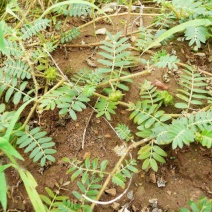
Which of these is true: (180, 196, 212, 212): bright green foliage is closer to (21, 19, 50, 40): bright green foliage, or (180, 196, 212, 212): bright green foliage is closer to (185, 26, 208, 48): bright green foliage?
(185, 26, 208, 48): bright green foliage

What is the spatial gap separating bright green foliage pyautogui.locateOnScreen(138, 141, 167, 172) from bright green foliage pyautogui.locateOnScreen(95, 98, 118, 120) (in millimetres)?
265

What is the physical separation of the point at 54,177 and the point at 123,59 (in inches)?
32.5

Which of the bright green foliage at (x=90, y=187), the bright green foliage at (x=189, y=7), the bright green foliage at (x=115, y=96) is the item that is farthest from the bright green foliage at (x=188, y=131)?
the bright green foliage at (x=189, y=7)

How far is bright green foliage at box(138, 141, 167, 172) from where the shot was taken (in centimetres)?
190

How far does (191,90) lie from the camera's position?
208 cm

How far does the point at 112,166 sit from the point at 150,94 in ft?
1.57

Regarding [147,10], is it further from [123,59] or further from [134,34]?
[123,59]

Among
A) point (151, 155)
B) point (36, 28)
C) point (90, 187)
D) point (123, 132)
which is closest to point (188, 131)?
point (151, 155)

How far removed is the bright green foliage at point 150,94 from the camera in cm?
207

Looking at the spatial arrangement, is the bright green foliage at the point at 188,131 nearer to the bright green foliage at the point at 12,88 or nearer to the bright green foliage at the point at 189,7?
the bright green foliage at the point at 189,7

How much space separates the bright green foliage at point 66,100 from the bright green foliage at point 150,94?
34cm

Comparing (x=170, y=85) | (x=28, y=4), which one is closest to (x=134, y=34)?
(x=170, y=85)

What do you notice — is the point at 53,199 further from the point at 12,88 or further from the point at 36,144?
the point at 12,88

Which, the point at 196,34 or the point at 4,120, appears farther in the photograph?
the point at 196,34
